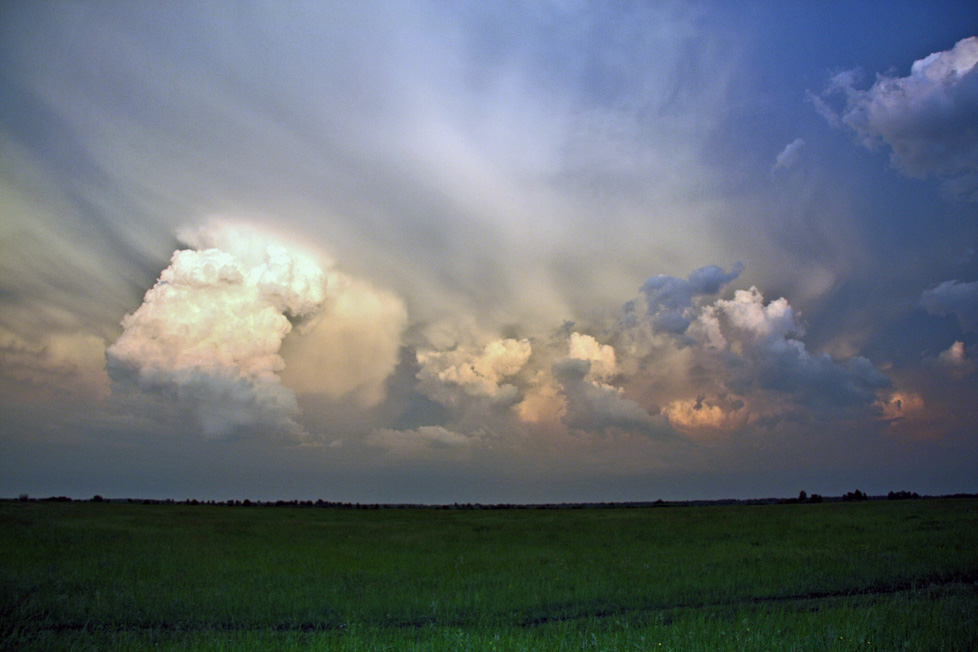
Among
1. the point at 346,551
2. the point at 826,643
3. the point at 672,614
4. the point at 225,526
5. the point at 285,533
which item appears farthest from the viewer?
the point at 225,526

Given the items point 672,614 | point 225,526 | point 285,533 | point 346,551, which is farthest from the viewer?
point 225,526

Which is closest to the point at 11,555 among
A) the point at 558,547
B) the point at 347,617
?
the point at 347,617

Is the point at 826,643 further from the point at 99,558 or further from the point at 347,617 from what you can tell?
the point at 99,558

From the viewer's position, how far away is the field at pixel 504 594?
35.3 feet

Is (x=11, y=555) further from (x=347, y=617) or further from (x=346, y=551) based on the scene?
(x=347, y=617)

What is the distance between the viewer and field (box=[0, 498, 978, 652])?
10750 mm

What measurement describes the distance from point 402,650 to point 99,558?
75.2 ft

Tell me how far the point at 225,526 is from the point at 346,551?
74.4 ft

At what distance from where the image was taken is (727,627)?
11.3 metres

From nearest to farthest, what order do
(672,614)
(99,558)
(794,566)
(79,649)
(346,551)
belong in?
(79,649)
(672,614)
(794,566)
(99,558)
(346,551)

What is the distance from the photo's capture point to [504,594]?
57.2 feet

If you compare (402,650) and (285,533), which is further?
(285,533)

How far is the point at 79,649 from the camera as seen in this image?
10.6 m

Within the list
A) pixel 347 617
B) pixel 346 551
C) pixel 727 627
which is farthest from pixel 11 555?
pixel 727 627
